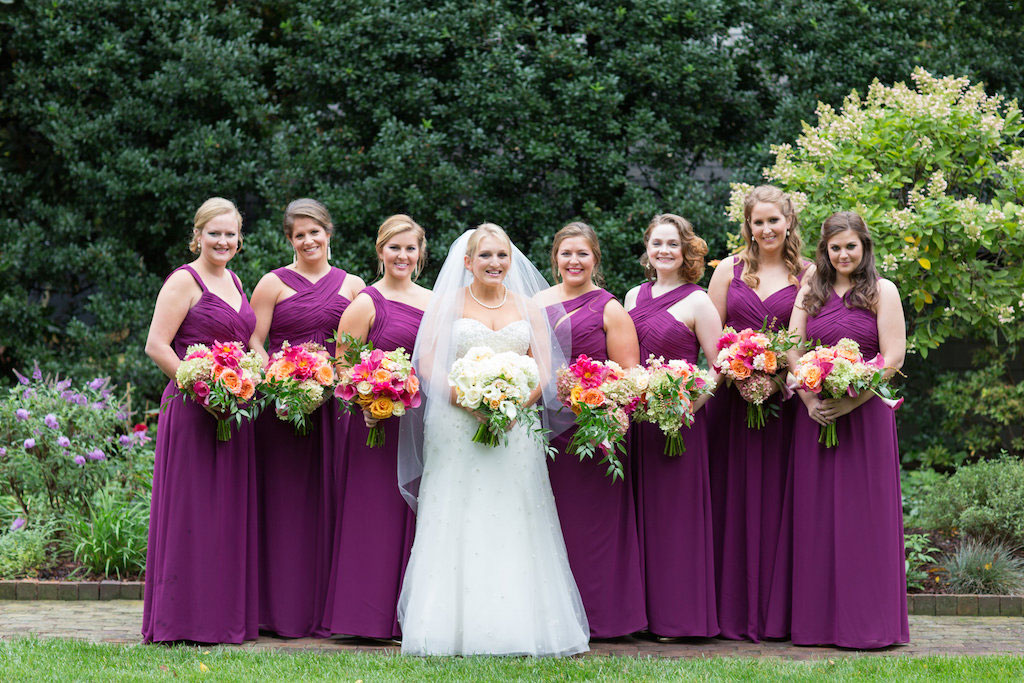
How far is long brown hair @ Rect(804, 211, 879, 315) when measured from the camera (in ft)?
21.2

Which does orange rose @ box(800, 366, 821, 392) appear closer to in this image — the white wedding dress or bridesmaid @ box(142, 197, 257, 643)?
the white wedding dress

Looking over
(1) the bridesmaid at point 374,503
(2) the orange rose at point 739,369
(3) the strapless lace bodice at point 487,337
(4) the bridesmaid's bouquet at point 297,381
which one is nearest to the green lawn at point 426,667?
(1) the bridesmaid at point 374,503

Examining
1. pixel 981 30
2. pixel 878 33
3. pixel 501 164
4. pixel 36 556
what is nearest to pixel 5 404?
pixel 36 556

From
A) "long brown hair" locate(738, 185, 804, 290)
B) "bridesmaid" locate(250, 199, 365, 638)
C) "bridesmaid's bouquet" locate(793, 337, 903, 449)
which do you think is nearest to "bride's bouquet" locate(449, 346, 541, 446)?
"bridesmaid" locate(250, 199, 365, 638)

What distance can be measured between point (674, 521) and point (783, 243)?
74.4 inches

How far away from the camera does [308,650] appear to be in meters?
6.22

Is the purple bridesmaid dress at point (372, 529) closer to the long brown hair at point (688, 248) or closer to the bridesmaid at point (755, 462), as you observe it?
the long brown hair at point (688, 248)

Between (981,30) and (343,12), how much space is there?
701 centimetres

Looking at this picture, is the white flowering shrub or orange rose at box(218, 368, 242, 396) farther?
the white flowering shrub

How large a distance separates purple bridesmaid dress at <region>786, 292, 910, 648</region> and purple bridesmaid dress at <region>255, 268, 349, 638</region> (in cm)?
291

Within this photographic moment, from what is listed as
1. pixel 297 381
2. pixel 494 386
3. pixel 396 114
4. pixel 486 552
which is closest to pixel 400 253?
pixel 297 381

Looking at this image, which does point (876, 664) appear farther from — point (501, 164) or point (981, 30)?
point (981, 30)

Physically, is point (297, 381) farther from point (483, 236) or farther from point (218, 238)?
point (483, 236)

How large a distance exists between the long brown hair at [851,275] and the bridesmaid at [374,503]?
243 cm
